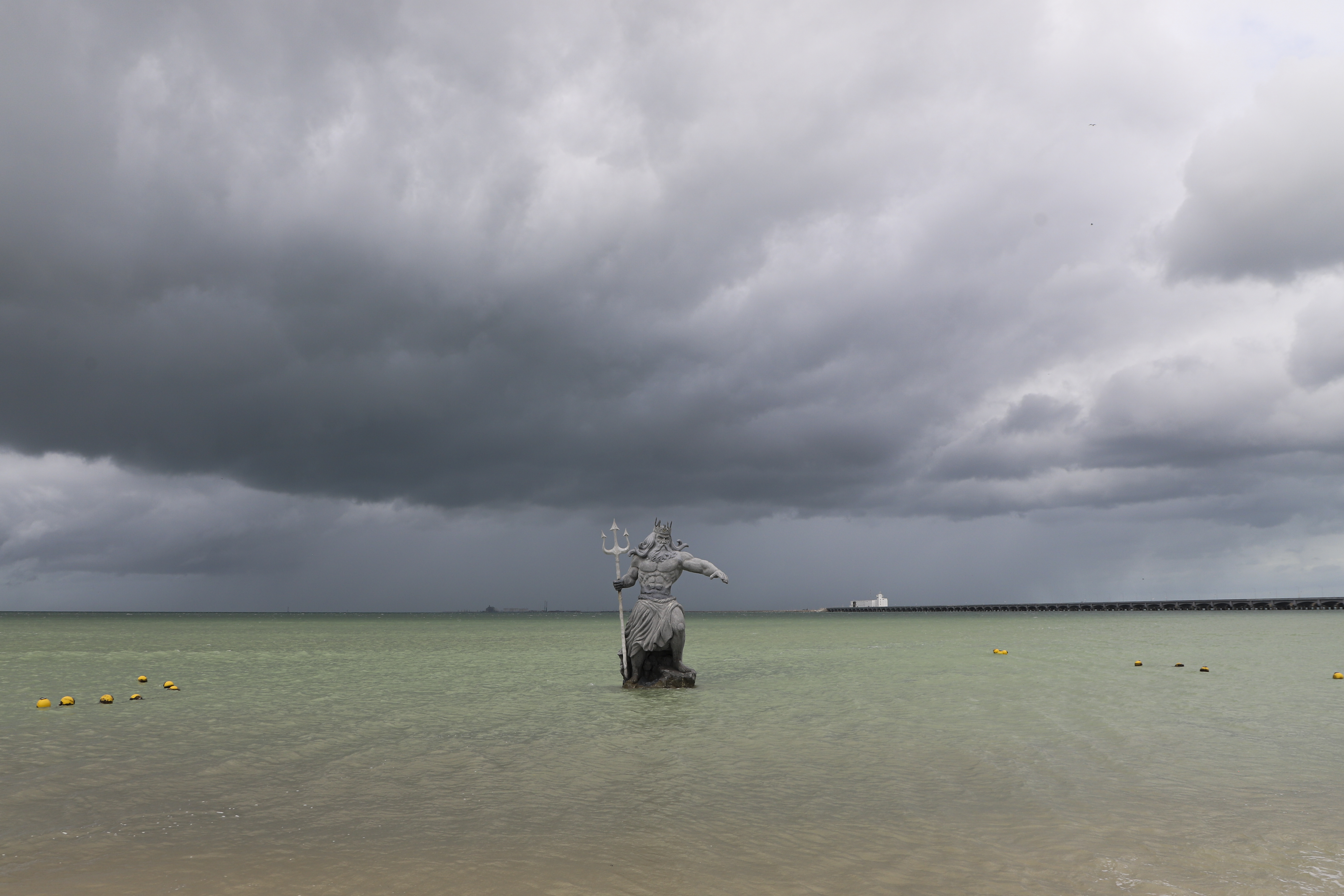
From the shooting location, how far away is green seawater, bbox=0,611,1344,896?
6574mm

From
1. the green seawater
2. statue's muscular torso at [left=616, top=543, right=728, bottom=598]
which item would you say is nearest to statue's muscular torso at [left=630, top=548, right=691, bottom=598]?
statue's muscular torso at [left=616, top=543, right=728, bottom=598]

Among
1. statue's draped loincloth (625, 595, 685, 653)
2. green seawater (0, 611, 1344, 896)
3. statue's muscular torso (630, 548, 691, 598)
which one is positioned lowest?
green seawater (0, 611, 1344, 896)

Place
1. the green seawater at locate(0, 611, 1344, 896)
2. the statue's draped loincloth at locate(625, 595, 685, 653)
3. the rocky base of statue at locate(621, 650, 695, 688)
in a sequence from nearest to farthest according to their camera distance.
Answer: the green seawater at locate(0, 611, 1344, 896)
the statue's draped loincloth at locate(625, 595, 685, 653)
the rocky base of statue at locate(621, 650, 695, 688)

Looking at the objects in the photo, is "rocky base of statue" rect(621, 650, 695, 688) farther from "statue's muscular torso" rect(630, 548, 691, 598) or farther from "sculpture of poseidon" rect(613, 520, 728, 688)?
"statue's muscular torso" rect(630, 548, 691, 598)

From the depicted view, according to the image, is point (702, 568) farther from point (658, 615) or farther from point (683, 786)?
point (683, 786)

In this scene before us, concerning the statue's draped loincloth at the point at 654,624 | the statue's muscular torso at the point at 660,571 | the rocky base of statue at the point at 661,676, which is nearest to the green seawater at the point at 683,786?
the rocky base of statue at the point at 661,676

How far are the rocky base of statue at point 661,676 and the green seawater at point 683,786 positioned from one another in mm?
595

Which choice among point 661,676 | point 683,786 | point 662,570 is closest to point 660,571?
point 662,570

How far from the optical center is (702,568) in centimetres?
1955

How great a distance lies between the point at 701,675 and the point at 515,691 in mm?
5794

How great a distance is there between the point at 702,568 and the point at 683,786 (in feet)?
32.8

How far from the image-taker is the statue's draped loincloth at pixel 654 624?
1909 cm

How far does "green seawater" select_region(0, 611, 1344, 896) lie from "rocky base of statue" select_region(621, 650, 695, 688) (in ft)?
1.95

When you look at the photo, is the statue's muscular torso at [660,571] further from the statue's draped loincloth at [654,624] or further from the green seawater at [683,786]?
the green seawater at [683,786]
